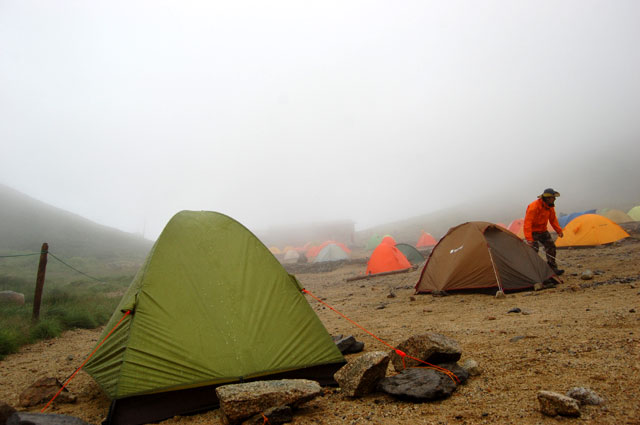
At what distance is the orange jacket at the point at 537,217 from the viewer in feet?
29.6

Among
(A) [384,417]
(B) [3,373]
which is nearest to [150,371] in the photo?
(A) [384,417]

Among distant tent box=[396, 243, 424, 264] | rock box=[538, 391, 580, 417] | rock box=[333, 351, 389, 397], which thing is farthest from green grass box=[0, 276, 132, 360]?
distant tent box=[396, 243, 424, 264]

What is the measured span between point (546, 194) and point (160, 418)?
968 cm

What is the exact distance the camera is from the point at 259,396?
119 inches

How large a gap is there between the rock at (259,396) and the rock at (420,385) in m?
0.73

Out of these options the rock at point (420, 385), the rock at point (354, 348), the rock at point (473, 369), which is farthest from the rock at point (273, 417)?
the rock at point (354, 348)

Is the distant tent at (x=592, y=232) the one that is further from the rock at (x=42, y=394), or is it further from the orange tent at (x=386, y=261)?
the rock at (x=42, y=394)

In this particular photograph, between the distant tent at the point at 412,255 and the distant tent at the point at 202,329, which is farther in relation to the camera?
the distant tent at the point at 412,255

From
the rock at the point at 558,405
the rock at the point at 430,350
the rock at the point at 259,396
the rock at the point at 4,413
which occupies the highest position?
the rock at the point at 558,405

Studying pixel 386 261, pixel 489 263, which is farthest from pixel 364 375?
pixel 386 261

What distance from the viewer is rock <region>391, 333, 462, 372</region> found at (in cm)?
364

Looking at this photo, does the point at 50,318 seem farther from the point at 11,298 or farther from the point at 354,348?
the point at 354,348

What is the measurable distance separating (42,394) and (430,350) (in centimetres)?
468

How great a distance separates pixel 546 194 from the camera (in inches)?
346
